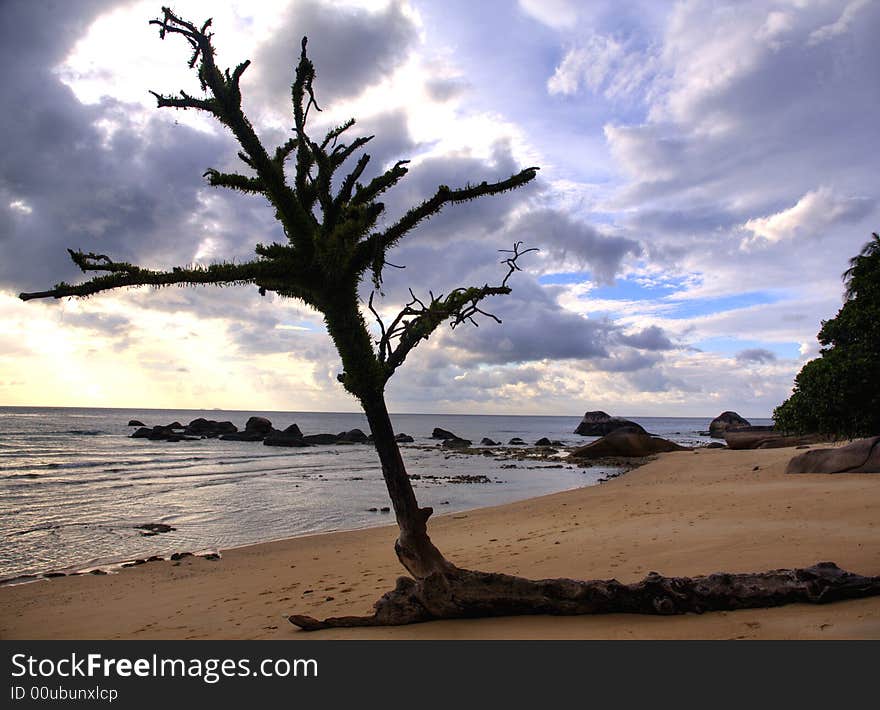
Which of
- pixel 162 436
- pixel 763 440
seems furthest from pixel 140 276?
pixel 162 436

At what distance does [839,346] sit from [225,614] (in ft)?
35.6

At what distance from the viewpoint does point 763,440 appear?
42688 mm

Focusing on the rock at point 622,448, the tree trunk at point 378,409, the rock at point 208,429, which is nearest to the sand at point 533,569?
the tree trunk at point 378,409

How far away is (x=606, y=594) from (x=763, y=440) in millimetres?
44137

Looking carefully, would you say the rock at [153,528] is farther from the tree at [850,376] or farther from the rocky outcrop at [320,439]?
the rocky outcrop at [320,439]

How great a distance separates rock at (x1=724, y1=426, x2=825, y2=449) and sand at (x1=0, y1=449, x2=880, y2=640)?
2517cm

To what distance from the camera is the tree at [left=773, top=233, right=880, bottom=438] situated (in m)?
7.81

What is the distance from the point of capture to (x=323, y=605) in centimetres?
880

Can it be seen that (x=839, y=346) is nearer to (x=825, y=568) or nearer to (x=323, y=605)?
(x=825, y=568)

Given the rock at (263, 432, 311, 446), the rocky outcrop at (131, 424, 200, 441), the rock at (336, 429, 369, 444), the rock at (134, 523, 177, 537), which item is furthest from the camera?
the rock at (336, 429, 369, 444)

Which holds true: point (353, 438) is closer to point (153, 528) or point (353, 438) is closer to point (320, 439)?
point (320, 439)

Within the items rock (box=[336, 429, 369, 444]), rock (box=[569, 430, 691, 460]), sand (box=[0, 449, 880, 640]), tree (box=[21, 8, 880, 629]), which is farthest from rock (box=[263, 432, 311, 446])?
tree (box=[21, 8, 880, 629])

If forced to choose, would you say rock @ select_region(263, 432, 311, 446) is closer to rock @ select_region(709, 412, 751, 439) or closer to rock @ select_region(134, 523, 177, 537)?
rock @ select_region(134, 523, 177, 537)
